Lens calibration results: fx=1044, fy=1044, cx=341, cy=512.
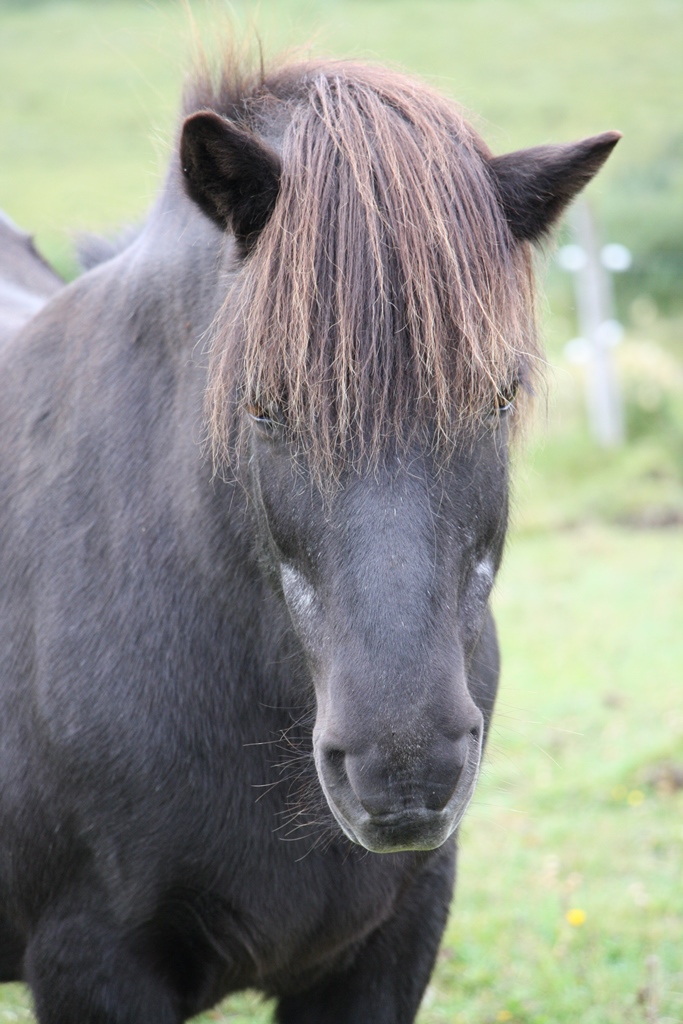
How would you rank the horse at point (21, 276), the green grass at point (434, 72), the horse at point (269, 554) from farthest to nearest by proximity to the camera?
the green grass at point (434, 72), the horse at point (21, 276), the horse at point (269, 554)

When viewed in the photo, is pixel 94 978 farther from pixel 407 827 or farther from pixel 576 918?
pixel 576 918

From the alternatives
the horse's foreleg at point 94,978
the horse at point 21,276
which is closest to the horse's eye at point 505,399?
the horse's foreleg at point 94,978

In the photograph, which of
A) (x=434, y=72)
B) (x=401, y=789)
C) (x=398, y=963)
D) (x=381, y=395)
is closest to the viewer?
(x=401, y=789)

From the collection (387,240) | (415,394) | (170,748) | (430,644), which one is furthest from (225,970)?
(387,240)

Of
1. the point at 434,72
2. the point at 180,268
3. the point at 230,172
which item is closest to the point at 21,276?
the point at 180,268

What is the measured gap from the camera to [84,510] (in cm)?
242

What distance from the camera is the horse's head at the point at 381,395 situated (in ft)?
5.89

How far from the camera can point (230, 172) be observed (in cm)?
201

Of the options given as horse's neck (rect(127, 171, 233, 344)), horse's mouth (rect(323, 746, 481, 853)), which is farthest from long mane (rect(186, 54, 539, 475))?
horse's mouth (rect(323, 746, 481, 853))

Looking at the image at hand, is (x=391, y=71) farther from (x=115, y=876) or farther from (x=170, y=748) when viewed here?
(x=115, y=876)

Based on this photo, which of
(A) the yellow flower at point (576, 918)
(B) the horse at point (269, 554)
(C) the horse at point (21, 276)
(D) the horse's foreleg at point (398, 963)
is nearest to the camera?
(B) the horse at point (269, 554)

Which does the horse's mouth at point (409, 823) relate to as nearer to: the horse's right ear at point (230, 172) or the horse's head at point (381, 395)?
the horse's head at point (381, 395)

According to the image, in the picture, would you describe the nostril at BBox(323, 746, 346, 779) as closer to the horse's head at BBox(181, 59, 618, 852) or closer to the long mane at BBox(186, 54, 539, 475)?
the horse's head at BBox(181, 59, 618, 852)

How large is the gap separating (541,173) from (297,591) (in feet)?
3.23
